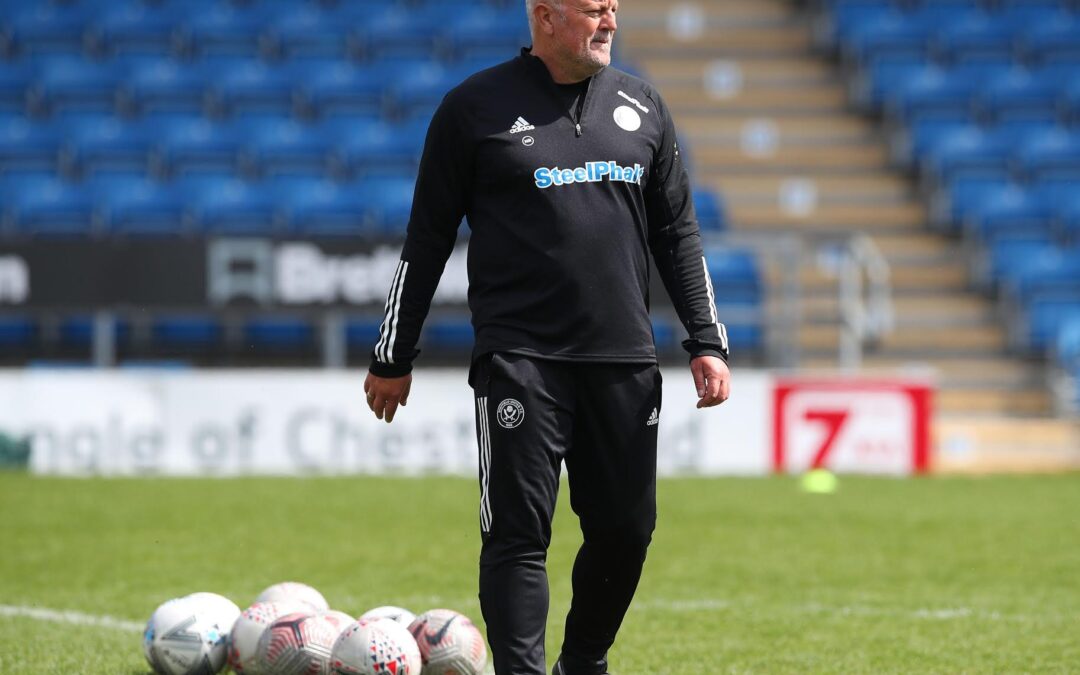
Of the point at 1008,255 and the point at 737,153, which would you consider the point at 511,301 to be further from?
the point at 737,153

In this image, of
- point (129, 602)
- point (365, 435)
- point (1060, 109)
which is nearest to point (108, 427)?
point (365, 435)

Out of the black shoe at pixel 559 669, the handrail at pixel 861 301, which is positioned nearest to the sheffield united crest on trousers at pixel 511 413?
the black shoe at pixel 559 669

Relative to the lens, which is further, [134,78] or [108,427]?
[134,78]

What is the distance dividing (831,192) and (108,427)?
9582 mm

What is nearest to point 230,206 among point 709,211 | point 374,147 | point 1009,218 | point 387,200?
point 387,200

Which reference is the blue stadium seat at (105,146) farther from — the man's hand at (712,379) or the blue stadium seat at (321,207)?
the man's hand at (712,379)

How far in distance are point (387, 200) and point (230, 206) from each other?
5.63 feet

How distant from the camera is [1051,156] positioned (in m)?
19.3

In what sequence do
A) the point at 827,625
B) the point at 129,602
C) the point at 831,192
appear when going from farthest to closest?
1. the point at 831,192
2. the point at 129,602
3. the point at 827,625

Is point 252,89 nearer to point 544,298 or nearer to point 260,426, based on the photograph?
point 260,426

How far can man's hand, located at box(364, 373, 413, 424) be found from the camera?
450 centimetres

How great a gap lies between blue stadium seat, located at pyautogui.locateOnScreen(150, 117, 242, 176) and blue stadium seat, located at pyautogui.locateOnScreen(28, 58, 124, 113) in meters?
0.94

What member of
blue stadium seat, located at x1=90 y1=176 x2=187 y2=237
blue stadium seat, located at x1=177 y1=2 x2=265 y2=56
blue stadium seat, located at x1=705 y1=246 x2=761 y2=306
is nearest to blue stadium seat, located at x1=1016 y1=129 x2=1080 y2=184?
blue stadium seat, located at x1=705 y1=246 x2=761 y2=306

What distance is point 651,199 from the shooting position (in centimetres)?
464
